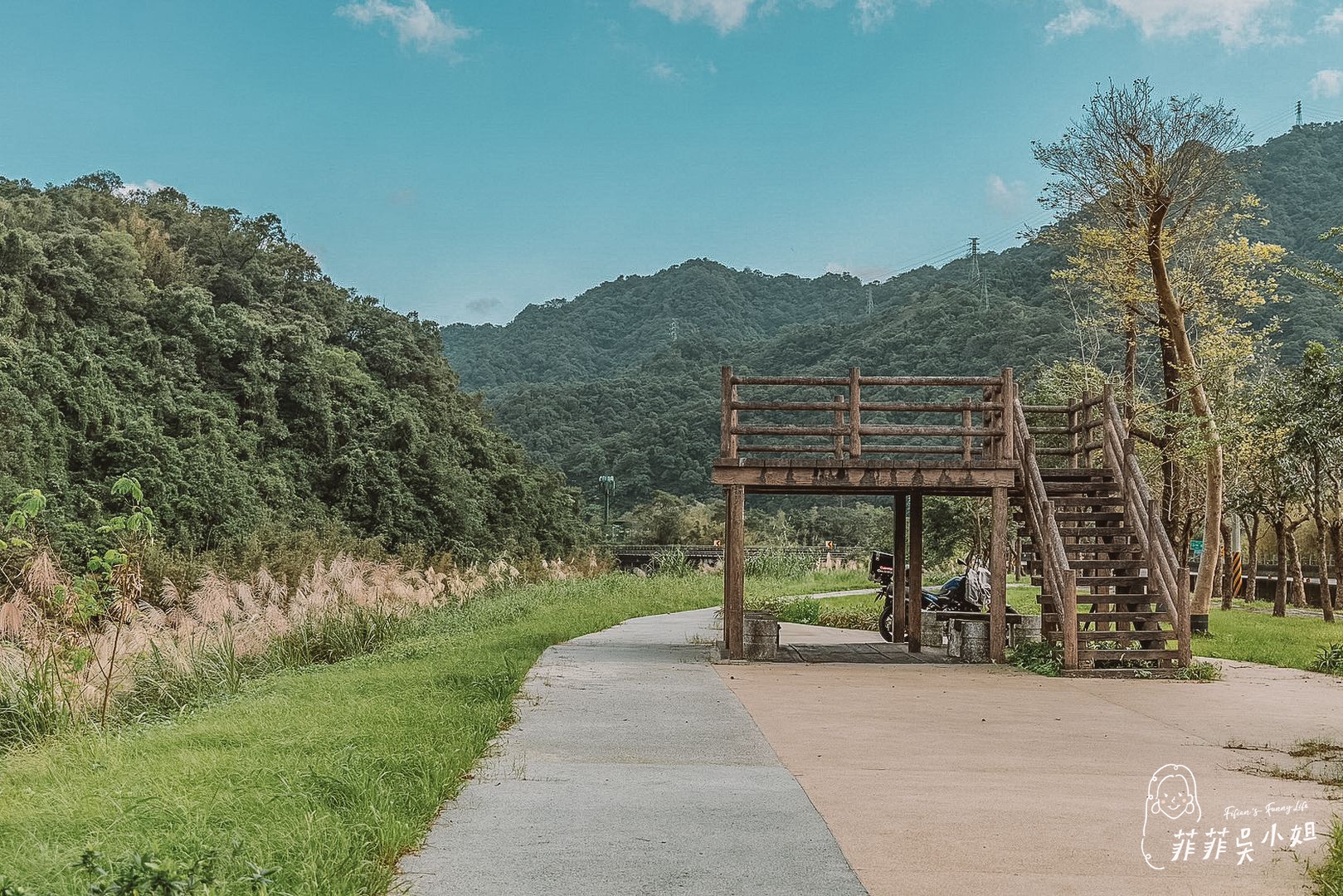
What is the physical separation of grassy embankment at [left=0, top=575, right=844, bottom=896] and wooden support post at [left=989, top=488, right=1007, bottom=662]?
6.05 meters

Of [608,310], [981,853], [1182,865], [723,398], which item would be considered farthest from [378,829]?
[608,310]

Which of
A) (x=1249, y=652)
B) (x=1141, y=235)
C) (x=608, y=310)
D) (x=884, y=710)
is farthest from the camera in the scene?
(x=608, y=310)

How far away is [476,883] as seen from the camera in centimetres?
512

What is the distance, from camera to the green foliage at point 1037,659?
14492mm

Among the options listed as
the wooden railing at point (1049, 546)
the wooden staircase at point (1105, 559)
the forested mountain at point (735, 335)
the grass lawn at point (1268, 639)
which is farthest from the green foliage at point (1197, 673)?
the forested mountain at point (735, 335)

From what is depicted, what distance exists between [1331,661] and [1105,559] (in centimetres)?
283

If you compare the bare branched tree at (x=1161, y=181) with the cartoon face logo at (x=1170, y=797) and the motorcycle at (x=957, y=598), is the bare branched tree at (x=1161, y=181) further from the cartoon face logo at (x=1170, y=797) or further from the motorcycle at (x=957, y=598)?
the cartoon face logo at (x=1170, y=797)

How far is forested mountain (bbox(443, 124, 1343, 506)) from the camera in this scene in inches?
2258

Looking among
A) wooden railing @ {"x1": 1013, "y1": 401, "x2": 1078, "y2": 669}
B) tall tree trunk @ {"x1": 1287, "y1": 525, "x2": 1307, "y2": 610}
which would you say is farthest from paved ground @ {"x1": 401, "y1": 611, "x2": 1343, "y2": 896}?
tall tree trunk @ {"x1": 1287, "y1": 525, "x2": 1307, "y2": 610}

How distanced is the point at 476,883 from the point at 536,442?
7518 cm

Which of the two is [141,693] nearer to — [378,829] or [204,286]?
[378,829]

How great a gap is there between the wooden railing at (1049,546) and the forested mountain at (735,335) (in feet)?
33.5

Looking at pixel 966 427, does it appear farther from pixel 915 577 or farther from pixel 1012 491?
pixel 915 577

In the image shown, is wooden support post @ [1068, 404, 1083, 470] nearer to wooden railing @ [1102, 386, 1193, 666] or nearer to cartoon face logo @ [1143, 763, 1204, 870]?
wooden railing @ [1102, 386, 1193, 666]
